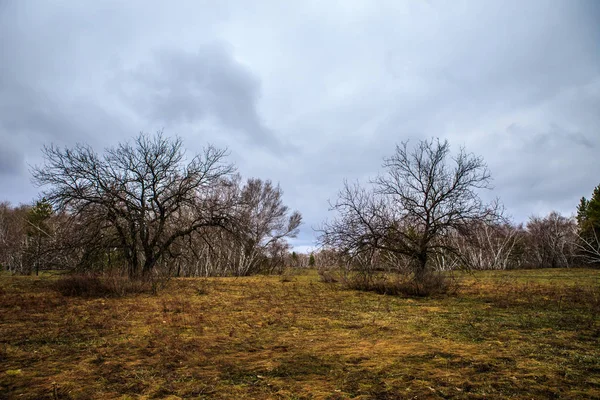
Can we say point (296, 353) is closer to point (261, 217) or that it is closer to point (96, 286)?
point (96, 286)

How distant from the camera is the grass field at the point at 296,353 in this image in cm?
314

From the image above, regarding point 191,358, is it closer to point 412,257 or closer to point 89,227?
point 412,257

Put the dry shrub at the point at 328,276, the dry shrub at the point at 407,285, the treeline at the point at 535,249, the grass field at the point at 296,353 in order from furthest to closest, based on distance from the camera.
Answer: the treeline at the point at 535,249 → the dry shrub at the point at 328,276 → the dry shrub at the point at 407,285 → the grass field at the point at 296,353

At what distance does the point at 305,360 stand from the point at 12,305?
8.91 m

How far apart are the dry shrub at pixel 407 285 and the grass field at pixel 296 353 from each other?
4057 mm

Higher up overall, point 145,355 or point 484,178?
point 484,178

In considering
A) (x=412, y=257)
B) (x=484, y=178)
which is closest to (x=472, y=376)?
(x=412, y=257)

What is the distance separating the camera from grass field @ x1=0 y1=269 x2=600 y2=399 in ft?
10.3

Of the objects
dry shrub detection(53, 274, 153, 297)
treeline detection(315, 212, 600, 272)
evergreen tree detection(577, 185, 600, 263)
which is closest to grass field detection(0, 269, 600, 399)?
dry shrub detection(53, 274, 153, 297)

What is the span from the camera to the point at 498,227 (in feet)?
41.8

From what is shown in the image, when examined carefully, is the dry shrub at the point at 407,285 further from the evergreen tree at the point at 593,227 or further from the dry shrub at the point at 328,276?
the evergreen tree at the point at 593,227

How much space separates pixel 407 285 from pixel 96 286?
11.7 meters

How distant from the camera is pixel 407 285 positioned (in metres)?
12.6

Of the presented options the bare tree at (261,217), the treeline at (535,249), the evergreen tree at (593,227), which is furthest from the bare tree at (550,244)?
the bare tree at (261,217)
